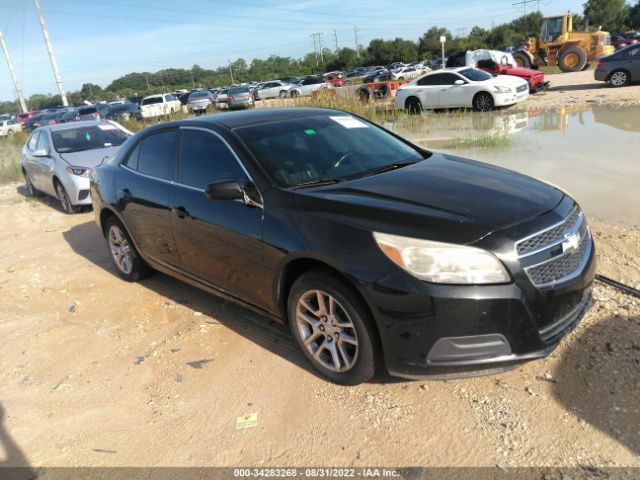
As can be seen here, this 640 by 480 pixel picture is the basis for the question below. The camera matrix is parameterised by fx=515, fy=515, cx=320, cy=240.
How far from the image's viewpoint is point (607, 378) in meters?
3.01

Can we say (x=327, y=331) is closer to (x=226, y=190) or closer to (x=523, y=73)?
(x=226, y=190)

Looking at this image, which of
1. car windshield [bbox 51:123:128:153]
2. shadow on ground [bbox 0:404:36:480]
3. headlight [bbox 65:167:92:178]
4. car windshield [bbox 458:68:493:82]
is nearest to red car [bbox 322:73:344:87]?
car windshield [bbox 458:68:493:82]

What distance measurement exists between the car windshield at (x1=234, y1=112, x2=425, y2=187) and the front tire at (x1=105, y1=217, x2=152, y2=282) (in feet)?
6.98

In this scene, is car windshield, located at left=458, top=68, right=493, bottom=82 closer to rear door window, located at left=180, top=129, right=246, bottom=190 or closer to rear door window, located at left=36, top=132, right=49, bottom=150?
rear door window, located at left=36, top=132, right=49, bottom=150

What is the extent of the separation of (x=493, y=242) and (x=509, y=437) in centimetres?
103

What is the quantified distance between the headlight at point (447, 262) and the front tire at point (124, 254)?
3.44 metres

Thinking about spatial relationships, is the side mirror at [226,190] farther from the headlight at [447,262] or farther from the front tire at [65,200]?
the front tire at [65,200]

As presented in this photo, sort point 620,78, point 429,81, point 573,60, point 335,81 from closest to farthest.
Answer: point 429,81 < point 620,78 < point 573,60 < point 335,81

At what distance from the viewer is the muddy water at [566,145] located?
21.6 feet

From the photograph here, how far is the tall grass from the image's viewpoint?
1485 centimetres

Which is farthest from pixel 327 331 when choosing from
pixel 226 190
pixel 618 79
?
pixel 618 79

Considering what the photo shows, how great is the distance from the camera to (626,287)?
3943mm

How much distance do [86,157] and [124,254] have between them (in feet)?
14.8

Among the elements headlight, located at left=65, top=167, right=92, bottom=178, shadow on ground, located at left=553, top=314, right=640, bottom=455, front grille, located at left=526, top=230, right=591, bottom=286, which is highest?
headlight, located at left=65, top=167, right=92, bottom=178
